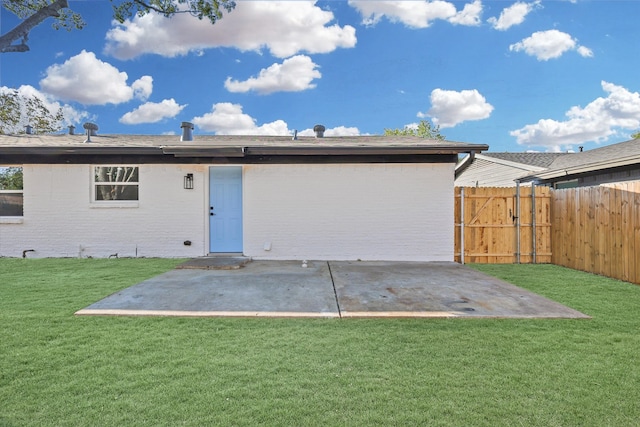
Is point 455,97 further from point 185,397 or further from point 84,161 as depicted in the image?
point 185,397

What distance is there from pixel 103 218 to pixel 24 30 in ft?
17.7

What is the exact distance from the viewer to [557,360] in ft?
8.98

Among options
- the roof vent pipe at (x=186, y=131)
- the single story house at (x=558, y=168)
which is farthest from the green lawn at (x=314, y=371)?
the roof vent pipe at (x=186, y=131)

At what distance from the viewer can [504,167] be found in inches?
598

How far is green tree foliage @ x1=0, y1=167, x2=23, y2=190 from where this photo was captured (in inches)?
332

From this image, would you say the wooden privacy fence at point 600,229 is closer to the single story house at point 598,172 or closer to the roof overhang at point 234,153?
the single story house at point 598,172

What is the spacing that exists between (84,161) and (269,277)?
19.7 feet

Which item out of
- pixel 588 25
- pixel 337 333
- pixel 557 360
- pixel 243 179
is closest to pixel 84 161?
pixel 243 179

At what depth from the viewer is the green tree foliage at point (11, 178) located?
842cm

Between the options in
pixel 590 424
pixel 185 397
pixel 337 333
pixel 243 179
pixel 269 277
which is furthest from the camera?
pixel 243 179

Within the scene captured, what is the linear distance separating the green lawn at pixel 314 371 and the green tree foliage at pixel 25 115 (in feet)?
70.9

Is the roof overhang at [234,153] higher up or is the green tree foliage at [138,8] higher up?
the green tree foliage at [138,8]

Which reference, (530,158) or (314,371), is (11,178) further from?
(530,158)

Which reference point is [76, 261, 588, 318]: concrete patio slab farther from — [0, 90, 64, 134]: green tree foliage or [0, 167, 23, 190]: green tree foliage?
Answer: [0, 90, 64, 134]: green tree foliage
